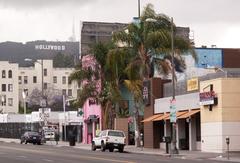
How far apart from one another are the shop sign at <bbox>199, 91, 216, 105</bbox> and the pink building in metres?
19.5

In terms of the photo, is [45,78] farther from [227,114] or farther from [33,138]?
[227,114]

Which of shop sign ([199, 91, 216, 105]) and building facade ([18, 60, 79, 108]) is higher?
building facade ([18, 60, 79, 108])

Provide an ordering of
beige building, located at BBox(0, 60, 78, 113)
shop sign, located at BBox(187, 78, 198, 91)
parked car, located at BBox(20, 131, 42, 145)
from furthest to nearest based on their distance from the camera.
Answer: beige building, located at BBox(0, 60, 78, 113) → parked car, located at BBox(20, 131, 42, 145) → shop sign, located at BBox(187, 78, 198, 91)

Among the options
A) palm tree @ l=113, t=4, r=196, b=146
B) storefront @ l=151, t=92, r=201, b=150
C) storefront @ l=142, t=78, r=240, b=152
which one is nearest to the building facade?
storefront @ l=151, t=92, r=201, b=150

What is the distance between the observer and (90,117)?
70.1 m

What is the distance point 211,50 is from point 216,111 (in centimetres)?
2338

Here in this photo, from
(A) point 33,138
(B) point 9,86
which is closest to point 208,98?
(A) point 33,138

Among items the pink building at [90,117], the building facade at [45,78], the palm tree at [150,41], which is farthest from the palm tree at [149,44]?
the building facade at [45,78]

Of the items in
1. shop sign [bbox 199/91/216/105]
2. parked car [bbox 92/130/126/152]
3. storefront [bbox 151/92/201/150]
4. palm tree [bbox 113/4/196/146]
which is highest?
palm tree [bbox 113/4/196/146]

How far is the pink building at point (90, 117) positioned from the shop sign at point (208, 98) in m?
19.5

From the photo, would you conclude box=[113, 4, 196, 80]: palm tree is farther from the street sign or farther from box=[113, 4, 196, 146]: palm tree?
the street sign

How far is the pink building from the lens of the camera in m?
65.0

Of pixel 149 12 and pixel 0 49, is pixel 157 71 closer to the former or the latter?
pixel 149 12

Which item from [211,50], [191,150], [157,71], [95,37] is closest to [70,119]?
[95,37]
